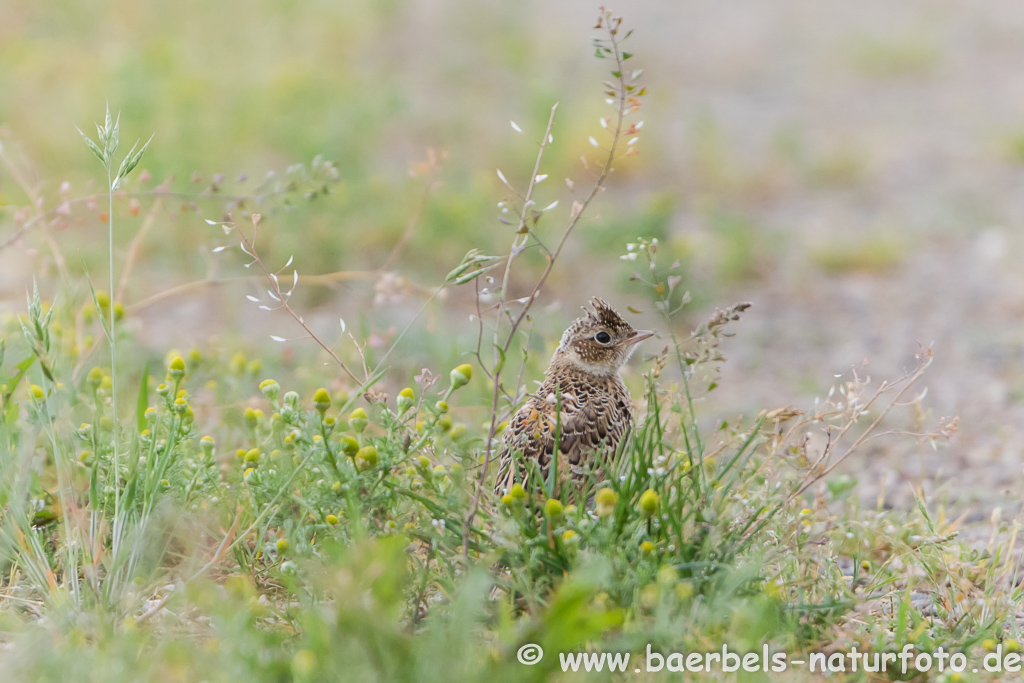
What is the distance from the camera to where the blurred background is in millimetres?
5023

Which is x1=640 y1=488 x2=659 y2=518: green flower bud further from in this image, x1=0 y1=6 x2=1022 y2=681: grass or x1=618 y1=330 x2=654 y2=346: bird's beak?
x1=618 y1=330 x2=654 y2=346: bird's beak

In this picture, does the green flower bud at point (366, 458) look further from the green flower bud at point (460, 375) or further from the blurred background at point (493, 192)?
the blurred background at point (493, 192)

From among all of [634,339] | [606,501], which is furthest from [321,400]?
[634,339]

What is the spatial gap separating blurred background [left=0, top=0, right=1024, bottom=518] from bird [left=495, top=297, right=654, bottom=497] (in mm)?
660

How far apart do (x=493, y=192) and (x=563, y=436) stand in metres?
4.60

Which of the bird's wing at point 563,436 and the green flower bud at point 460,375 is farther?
the bird's wing at point 563,436

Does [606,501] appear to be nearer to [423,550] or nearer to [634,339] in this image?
[423,550]

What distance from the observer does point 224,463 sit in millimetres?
3562

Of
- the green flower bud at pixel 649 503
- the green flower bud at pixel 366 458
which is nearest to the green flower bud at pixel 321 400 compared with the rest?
the green flower bud at pixel 366 458

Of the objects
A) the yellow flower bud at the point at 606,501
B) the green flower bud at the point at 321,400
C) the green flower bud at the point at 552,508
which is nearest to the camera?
the yellow flower bud at the point at 606,501

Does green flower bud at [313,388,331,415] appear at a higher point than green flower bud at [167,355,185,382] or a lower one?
lower

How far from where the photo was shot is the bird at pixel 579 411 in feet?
9.66

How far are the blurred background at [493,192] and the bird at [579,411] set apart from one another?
660mm

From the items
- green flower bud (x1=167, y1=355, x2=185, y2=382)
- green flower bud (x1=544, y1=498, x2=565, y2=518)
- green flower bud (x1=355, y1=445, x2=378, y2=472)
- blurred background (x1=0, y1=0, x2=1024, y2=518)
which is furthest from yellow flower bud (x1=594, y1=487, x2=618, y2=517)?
blurred background (x1=0, y1=0, x2=1024, y2=518)
